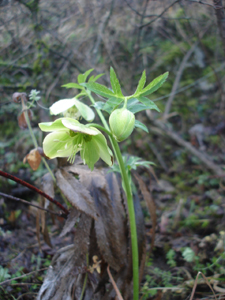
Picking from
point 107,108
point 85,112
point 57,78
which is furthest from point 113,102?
point 57,78

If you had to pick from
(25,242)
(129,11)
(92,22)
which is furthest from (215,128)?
(25,242)

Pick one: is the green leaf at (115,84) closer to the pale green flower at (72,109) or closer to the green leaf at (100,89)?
the green leaf at (100,89)

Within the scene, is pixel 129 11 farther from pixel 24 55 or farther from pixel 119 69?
pixel 24 55

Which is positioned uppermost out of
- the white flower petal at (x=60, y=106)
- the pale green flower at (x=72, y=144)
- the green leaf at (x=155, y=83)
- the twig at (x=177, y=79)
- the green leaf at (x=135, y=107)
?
the twig at (x=177, y=79)

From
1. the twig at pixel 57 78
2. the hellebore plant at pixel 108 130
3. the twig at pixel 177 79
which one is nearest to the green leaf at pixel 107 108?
the hellebore plant at pixel 108 130

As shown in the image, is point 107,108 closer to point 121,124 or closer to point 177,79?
point 121,124

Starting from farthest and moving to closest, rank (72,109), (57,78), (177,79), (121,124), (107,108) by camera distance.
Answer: (177,79)
(57,78)
(72,109)
(107,108)
(121,124)

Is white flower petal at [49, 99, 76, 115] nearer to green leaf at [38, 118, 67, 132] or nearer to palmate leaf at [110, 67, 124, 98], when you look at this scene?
green leaf at [38, 118, 67, 132]
